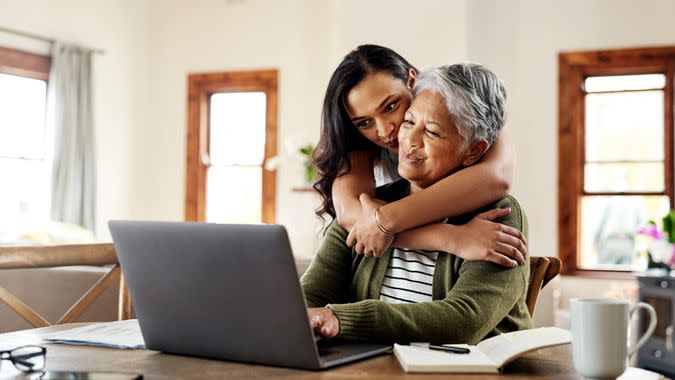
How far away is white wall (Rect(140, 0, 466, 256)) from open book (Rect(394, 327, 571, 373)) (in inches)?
181

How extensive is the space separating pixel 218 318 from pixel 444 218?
604 mm

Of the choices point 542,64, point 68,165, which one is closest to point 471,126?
point 542,64

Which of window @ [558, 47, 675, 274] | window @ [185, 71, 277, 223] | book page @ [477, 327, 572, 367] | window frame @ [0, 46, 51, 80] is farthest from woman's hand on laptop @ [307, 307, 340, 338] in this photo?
window @ [185, 71, 277, 223]

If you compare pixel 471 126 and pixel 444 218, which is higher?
pixel 471 126

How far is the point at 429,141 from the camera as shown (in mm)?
1649

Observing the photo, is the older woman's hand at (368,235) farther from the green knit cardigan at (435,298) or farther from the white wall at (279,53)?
the white wall at (279,53)

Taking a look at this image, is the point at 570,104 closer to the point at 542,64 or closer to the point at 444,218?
the point at 542,64

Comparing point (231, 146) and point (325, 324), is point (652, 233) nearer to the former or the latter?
point (231, 146)

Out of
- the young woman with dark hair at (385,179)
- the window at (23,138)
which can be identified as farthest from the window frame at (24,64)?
the young woman with dark hair at (385,179)

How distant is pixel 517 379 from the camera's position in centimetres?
115

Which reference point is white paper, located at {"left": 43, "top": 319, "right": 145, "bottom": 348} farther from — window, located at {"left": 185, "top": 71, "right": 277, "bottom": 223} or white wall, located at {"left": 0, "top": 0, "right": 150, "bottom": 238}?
window, located at {"left": 185, "top": 71, "right": 277, "bottom": 223}

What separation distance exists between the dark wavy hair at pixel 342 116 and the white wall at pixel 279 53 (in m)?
3.96

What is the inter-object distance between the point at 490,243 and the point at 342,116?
55 cm

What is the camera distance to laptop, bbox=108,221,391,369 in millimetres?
1149
